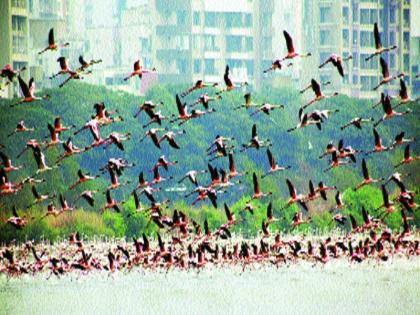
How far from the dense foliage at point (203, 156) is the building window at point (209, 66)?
431 mm

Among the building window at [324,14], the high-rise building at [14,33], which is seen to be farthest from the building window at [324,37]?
the high-rise building at [14,33]

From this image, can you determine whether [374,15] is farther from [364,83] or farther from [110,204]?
[110,204]

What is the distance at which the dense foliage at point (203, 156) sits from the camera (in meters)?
16.1

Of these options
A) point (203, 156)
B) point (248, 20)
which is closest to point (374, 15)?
point (248, 20)

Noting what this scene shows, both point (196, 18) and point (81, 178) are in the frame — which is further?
point (196, 18)

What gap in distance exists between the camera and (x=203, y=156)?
1761cm

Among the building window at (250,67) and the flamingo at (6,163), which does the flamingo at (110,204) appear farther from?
the building window at (250,67)

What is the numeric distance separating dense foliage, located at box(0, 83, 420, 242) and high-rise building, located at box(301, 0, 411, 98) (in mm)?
356

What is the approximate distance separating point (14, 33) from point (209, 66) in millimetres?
3365

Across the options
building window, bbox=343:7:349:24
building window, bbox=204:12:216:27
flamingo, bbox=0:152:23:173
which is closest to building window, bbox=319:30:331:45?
building window, bbox=343:7:349:24

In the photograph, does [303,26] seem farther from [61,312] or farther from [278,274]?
[61,312]

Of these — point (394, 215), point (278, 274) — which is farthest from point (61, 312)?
point (394, 215)

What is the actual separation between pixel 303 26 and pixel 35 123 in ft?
13.0

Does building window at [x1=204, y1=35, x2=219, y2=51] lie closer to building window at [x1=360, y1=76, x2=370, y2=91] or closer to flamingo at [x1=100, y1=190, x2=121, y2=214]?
building window at [x1=360, y1=76, x2=370, y2=91]
